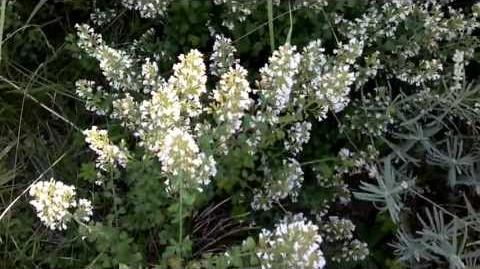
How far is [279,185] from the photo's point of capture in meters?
1.76

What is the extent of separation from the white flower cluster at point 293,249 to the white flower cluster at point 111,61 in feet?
1.74

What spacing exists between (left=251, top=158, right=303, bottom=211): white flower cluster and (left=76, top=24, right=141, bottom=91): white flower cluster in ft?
1.24

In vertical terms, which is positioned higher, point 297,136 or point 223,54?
point 223,54

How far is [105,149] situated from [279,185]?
0.40 metres

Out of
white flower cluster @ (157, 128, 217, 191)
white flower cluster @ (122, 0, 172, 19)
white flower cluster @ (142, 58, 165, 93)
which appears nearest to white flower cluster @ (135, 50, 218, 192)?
white flower cluster @ (157, 128, 217, 191)

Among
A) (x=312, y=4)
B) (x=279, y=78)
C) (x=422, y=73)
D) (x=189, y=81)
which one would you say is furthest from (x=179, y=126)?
(x=422, y=73)

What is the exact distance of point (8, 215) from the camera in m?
1.98

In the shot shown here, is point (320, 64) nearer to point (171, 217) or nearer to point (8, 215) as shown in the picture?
point (171, 217)

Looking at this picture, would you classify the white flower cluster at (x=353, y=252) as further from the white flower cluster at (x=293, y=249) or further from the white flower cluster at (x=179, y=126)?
the white flower cluster at (x=179, y=126)

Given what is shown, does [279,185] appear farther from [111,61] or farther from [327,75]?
[111,61]

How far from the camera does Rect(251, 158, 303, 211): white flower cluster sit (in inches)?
69.2

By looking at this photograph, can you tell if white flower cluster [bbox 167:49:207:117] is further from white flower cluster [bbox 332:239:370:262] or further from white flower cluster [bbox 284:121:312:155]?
white flower cluster [bbox 332:239:370:262]

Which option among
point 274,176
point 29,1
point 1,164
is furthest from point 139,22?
point 274,176

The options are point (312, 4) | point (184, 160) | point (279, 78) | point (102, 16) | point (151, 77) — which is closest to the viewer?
point (184, 160)
